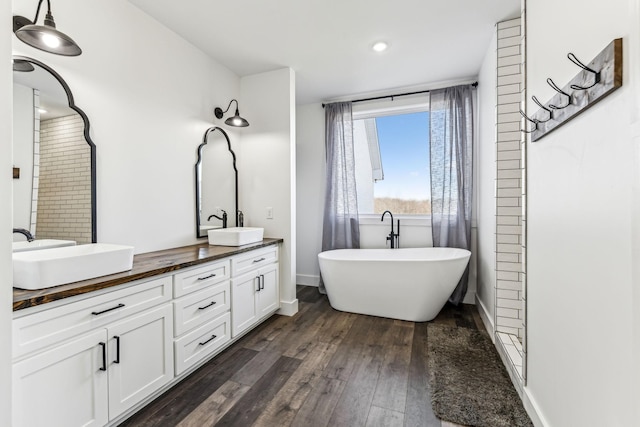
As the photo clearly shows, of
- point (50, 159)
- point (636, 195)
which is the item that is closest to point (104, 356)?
point (50, 159)

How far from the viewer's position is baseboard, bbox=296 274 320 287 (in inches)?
163

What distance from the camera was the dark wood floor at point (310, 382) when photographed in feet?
5.25

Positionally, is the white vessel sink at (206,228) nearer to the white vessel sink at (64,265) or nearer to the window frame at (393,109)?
the white vessel sink at (64,265)

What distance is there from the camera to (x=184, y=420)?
5.15 ft

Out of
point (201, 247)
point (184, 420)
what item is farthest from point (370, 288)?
point (184, 420)

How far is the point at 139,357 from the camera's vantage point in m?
1.60

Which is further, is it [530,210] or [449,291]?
[449,291]

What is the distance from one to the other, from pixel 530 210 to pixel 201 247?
96.3 inches

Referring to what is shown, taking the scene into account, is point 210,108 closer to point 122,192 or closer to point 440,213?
point 122,192

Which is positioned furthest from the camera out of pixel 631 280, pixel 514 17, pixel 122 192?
pixel 514 17

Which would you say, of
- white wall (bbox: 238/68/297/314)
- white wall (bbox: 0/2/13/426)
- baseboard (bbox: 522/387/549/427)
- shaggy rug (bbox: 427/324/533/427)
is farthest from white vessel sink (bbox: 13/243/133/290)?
baseboard (bbox: 522/387/549/427)

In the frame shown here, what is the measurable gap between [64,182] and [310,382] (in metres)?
1.99

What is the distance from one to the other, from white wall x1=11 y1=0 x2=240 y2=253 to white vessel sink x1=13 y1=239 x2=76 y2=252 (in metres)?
0.19

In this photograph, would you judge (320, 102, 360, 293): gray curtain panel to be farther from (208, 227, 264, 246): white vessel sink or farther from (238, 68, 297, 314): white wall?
(208, 227, 264, 246): white vessel sink
